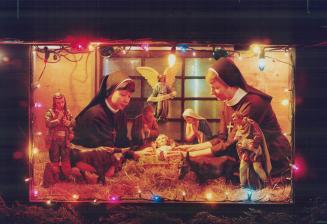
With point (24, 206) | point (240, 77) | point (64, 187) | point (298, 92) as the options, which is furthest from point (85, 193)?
point (298, 92)

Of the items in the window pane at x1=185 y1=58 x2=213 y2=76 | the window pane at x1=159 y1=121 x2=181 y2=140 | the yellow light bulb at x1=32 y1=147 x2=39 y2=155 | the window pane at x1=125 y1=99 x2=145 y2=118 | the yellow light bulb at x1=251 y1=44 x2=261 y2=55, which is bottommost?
the yellow light bulb at x1=32 y1=147 x2=39 y2=155

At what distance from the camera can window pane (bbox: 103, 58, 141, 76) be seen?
41.3 ft

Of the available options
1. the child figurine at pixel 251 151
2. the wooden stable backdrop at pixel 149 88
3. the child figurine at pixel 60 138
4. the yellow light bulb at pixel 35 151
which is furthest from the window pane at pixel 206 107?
the yellow light bulb at pixel 35 151

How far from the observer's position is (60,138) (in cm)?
1257

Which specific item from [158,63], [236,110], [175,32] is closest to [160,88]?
[158,63]

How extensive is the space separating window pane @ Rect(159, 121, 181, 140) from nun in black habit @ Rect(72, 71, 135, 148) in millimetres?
691

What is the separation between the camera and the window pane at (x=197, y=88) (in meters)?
12.6

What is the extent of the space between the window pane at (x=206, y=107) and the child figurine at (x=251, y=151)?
35 cm

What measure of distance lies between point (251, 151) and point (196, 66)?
191 centimetres

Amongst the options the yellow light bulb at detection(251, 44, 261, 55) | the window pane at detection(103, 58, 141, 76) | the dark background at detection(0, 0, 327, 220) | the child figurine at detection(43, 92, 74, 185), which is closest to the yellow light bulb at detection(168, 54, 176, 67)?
the dark background at detection(0, 0, 327, 220)

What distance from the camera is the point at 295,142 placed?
1255cm

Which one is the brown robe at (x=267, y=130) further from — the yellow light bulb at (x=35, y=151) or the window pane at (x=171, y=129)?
the yellow light bulb at (x=35, y=151)

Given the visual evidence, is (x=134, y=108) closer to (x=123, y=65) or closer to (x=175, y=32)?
(x=123, y=65)

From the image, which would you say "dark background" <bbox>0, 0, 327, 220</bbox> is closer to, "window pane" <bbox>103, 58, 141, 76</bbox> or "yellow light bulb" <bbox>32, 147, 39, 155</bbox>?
"yellow light bulb" <bbox>32, 147, 39, 155</bbox>
